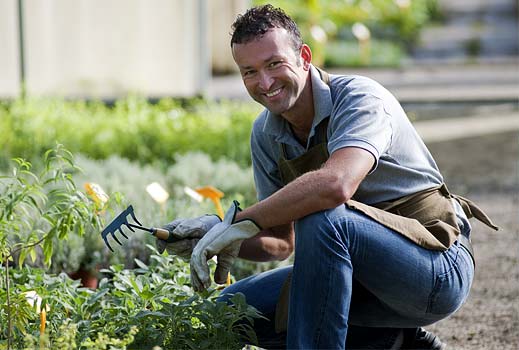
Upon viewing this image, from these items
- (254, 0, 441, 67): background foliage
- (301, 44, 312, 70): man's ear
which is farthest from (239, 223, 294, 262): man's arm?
(254, 0, 441, 67): background foliage

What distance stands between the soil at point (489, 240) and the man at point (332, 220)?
73 centimetres

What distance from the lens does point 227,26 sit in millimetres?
16266

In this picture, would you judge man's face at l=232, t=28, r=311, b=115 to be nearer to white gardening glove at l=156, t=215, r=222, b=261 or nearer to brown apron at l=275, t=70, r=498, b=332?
brown apron at l=275, t=70, r=498, b=332

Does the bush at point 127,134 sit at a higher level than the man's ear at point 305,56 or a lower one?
lower

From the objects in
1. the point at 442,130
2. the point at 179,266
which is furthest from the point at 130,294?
the point at 442,130

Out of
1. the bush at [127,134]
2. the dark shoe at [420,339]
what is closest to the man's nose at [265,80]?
the dark shoe at [420,339]

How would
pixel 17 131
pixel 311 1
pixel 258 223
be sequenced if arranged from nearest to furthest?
pixel 258 223 < pixel 17 131 < pixel 311 1

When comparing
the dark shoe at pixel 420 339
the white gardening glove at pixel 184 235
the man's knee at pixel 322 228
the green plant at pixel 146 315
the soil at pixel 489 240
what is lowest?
the soil at pixel 489 240

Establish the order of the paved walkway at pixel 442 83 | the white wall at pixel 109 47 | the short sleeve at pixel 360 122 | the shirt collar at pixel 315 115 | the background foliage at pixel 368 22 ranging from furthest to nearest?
the background foliage at pixel 368 22 → the paved walkway at pixel 442 83 → the white wall at pixel 109 47 → the shirt collar at pixel 315 115 → the short sleeve at pixel 360 122

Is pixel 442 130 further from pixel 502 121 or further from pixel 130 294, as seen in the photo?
pixel 130 294

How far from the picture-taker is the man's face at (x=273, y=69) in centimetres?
317

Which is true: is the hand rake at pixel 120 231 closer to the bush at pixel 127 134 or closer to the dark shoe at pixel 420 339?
the dark shoe at pixel 420 339

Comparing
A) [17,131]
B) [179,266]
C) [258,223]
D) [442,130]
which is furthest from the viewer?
[442,130]

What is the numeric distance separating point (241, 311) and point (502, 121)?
8478 millimetres
